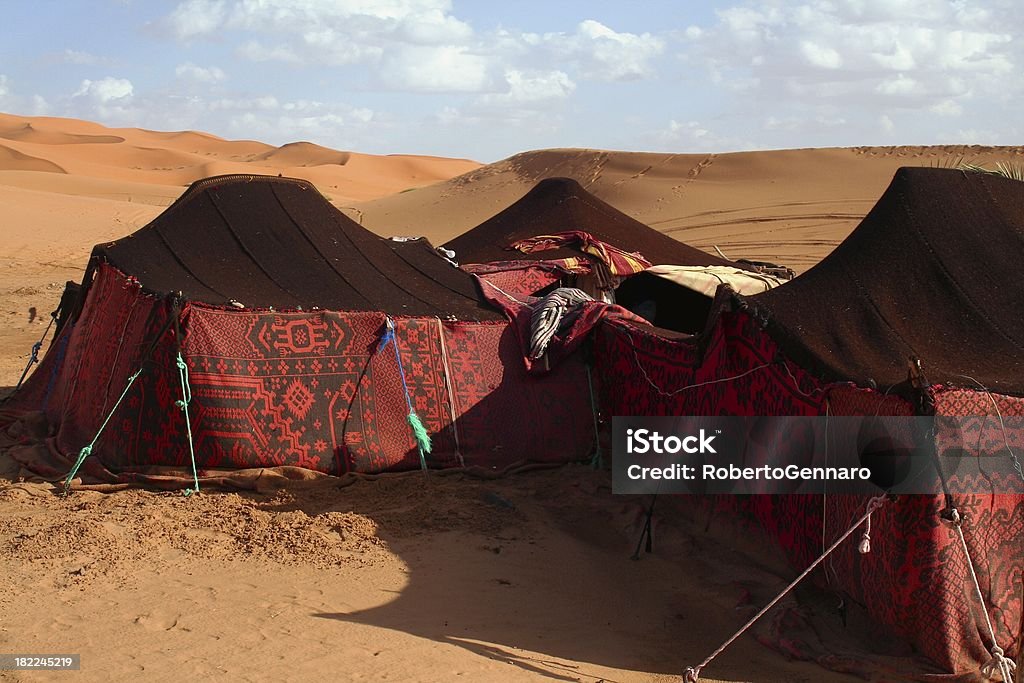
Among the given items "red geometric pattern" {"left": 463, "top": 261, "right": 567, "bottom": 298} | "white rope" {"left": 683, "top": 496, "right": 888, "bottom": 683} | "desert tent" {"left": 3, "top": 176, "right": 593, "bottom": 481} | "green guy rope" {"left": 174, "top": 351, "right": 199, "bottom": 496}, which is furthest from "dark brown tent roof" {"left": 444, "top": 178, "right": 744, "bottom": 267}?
"white rope" {"left": 683, "top": 496, "right": 888, "bottom": 683}

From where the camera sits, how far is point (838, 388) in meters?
5.34

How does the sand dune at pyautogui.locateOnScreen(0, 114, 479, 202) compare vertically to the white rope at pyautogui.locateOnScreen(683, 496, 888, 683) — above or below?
above

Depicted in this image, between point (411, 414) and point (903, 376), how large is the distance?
336 cm

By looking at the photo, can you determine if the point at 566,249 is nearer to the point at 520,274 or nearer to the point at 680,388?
the point at 520,274

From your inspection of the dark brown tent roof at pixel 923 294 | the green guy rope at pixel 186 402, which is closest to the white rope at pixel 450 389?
the green guy rope at pixel 186 402

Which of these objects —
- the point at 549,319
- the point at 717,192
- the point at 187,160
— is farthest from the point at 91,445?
the point at 187,160

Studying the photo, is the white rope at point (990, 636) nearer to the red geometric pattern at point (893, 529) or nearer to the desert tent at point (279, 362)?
the red geometric pattern at point (893, 529)

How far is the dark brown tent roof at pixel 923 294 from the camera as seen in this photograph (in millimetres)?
5500

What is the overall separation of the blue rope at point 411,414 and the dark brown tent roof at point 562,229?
142 inches

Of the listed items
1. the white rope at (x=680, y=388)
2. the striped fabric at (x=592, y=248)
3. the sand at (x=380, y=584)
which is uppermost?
the striped fabric at (x=592, y=248)

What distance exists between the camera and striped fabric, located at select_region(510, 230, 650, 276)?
423 inches

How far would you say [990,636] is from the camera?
4.76 m

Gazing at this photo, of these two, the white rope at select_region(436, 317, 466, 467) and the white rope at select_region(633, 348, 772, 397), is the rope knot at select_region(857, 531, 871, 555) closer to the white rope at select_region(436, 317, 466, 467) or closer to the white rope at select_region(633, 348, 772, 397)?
the white rope at select_region(633, 348, 772, 397)

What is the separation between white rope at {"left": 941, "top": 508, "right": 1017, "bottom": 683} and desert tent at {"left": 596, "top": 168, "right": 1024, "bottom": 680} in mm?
12
